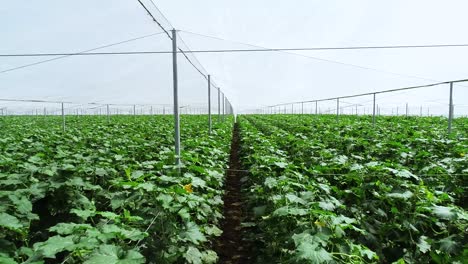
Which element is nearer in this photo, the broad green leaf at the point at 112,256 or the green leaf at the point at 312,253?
the broad green leaf at the point at 112,256

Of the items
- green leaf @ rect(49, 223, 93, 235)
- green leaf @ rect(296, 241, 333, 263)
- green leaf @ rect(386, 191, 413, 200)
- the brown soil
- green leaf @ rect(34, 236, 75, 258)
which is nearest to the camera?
green leaf @ rect(34, 236, 75, 258)

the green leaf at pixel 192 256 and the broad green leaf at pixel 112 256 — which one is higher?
the broad green leaf at pixel 112 256

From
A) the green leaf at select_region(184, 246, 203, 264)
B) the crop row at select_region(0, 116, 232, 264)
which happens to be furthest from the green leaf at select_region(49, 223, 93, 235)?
the green leaf at select_region(184, 246, 203, 264)

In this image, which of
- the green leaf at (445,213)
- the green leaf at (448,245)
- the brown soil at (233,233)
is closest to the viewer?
the green leaf at (448,245)

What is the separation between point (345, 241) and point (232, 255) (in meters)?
2.50

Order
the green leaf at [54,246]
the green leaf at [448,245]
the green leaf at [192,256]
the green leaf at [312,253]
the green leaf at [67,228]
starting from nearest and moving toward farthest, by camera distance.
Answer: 1. the green leaf at [54,246]
2. the green leaf at [312,253]
3. the green leaf at [67,228]
4. the green leaf at [448,245]
5. the green leaf at [192,256]

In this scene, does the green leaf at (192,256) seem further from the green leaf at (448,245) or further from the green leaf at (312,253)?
the green leaf at (448,245)

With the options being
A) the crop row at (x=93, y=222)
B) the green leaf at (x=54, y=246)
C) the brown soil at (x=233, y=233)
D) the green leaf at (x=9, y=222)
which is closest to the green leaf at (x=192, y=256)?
the crop row at (x=93, y=222)

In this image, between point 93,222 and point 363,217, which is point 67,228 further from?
point 363,217

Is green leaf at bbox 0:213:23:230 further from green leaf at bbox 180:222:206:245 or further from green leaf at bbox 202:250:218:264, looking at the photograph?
green leaf at bbox 202:250:218:264

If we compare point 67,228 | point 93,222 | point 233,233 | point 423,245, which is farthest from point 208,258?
point 233,233

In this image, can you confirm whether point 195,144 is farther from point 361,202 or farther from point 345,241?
point 345,241

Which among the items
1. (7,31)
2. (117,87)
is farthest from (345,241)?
(117,87)

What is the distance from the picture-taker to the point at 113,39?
1048cm
